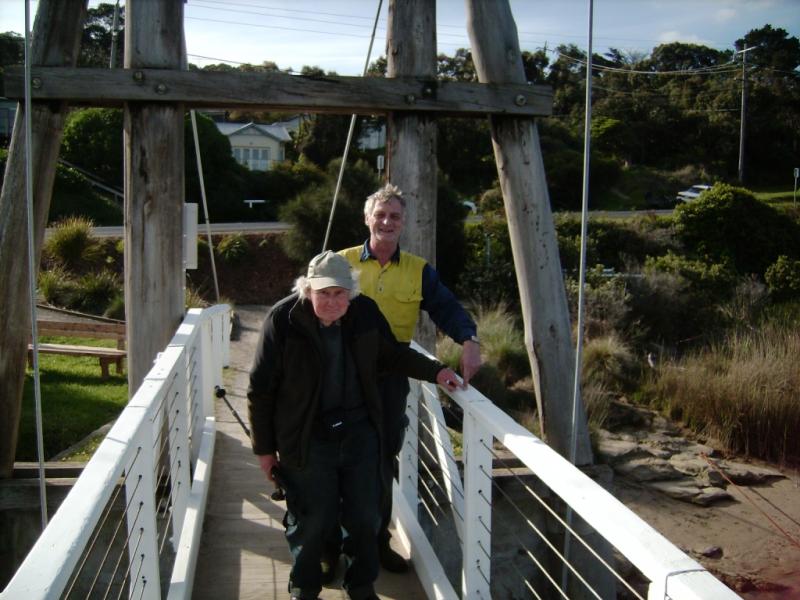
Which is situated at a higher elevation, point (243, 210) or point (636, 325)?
point (243, 210)

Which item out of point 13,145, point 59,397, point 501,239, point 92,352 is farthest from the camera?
point 501,239

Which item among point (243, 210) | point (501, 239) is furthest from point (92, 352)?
point (243, 210)

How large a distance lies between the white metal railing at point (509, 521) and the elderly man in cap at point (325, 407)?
365 millimetres

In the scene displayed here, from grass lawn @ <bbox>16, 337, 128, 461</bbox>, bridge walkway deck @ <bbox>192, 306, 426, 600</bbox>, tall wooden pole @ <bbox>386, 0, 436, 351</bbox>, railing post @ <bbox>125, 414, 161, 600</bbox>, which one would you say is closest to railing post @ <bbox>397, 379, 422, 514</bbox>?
bridge walkway deck @ <bbox>192, 306, 426, 600</bbox>

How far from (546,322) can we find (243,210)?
2313cm

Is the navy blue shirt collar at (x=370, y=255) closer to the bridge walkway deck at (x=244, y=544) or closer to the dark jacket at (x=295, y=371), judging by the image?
the dark jacket at (x=295, y=371)

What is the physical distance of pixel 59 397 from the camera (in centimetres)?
925

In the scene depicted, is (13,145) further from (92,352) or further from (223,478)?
(92,352)

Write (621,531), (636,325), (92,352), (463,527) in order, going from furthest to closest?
1. (636,325)
2. (92,352)
3. (463,527)
4. (621,531)

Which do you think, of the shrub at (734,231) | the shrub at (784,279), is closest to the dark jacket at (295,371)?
the shrub at (784,279)

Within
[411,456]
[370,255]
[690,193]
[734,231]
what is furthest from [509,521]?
[690,193]

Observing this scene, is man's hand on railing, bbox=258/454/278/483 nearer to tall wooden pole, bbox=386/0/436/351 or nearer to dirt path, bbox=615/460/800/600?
tall wooden pole, bbox=386/0/436/351

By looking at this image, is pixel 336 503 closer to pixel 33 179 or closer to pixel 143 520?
pixel 143 520

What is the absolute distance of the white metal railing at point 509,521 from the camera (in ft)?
6.13
